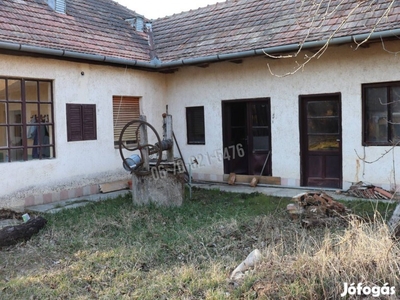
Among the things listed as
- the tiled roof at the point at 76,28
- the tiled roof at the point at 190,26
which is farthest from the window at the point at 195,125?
the tiled roof at the point at 76,28

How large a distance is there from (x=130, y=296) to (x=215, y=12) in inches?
406

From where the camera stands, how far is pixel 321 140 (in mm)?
10070

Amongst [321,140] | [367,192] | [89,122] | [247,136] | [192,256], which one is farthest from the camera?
[247,136]

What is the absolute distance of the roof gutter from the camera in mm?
8141

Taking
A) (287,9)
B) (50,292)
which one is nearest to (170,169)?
(50,292)

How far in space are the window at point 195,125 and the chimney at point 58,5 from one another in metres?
4.24

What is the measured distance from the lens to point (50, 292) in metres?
4.45

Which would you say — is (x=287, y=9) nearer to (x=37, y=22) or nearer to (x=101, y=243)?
(x=37, y=22)

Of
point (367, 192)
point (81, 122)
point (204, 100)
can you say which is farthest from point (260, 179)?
point (81, 122)

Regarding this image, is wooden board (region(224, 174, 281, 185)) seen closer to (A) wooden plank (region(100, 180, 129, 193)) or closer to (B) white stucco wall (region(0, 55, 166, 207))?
(A) wooden plank (region(100, 180, 129, 193))

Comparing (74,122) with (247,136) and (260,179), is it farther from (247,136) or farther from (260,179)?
(260,179)

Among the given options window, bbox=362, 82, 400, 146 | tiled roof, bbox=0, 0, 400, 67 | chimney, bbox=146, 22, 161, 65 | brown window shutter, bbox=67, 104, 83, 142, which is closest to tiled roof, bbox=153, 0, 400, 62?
tiled roof, bbox=0, 0, 400, 67

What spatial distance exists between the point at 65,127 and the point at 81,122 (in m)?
0.46

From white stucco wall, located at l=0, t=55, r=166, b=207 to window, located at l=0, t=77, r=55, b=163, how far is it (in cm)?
16
